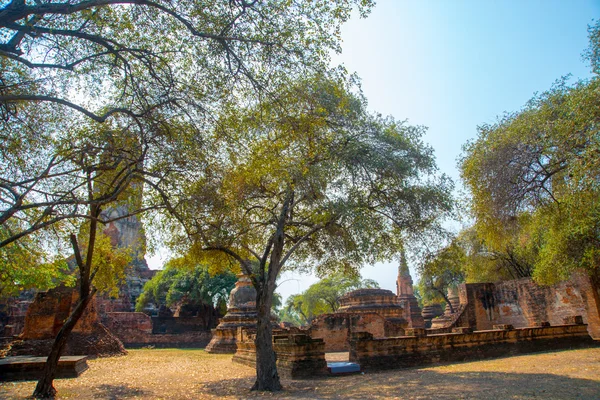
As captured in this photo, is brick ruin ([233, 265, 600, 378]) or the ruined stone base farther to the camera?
the ruined stone base

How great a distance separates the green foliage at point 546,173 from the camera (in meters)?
9.56

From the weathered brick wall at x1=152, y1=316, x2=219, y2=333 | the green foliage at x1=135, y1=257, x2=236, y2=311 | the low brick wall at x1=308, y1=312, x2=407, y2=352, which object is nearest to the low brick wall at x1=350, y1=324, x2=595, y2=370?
the low brick wall at x1=308, y1=312, x2=407, y2=352

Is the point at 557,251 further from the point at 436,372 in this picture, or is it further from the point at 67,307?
the point at 67,307

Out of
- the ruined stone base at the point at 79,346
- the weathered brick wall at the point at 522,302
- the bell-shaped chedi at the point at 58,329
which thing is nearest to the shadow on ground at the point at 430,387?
the ruined stone base at the point at 79,346

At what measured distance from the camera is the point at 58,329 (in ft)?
54.3

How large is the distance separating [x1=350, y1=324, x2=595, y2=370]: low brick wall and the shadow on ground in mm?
1161

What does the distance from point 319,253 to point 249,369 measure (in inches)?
173

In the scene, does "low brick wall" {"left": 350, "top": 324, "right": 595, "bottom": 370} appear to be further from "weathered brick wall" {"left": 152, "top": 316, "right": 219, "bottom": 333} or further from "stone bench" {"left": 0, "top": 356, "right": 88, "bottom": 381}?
"weathered brick wall" {"left": 152, "top": 316, "right": 219, "bottom": 333}

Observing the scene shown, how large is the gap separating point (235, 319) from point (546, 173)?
604 inches

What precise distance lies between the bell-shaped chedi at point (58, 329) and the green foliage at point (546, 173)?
15325 millimetres

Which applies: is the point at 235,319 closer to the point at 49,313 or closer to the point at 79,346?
the point at 79,346

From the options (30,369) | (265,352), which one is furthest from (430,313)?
(30,369)

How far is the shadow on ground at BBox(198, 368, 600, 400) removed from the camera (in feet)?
23.7

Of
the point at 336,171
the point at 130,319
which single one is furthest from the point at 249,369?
the point at 130,319
